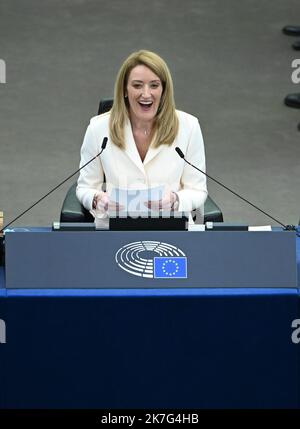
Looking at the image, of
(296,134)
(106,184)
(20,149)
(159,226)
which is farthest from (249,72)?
(159,226)

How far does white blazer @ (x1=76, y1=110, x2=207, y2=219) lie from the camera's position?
4793mm

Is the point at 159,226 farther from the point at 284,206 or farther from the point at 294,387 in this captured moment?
the point at 284,206

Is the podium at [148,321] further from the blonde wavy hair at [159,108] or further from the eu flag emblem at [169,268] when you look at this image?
the blonde wavy hair at [159,108]

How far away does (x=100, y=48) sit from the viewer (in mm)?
9289

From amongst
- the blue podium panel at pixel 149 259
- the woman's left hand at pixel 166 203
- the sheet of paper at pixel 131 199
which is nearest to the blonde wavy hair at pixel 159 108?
the woman's left hand at pixel 166 203

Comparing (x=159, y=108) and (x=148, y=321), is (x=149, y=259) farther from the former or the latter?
(x=159, y=108)

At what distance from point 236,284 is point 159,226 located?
302mm

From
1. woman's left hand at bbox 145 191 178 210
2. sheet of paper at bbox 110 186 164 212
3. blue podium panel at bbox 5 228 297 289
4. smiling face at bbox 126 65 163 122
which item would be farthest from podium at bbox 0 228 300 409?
smiling face at bbox 126 65 163 122

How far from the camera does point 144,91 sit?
4.61 meters

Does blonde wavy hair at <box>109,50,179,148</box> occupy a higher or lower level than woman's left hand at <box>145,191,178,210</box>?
higher

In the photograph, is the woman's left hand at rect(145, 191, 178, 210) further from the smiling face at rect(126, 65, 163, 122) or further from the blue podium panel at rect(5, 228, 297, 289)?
the blue podium panel at rect(5, 228, 297, 289)

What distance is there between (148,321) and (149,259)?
185 mm

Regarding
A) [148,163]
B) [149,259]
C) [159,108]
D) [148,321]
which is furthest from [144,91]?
[148,321]

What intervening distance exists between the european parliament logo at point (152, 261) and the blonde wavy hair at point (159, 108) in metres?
0.97
